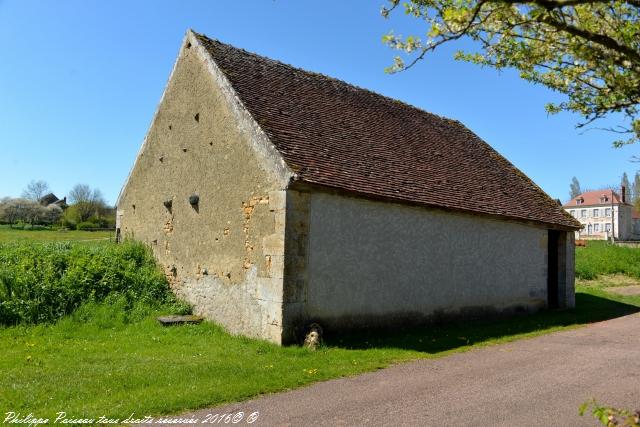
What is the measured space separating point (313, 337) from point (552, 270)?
10.9 m

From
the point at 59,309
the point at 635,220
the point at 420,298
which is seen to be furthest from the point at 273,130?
the point at 635,220

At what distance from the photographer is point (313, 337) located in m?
8.87

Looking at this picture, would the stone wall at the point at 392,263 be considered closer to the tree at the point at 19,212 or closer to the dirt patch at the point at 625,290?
the dirt patch at the point at 625,290

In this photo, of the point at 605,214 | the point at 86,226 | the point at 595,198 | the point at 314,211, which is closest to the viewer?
the point at 314,211

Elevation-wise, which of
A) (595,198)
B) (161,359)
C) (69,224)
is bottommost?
(161,359)

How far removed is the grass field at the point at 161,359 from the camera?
5.97 metres

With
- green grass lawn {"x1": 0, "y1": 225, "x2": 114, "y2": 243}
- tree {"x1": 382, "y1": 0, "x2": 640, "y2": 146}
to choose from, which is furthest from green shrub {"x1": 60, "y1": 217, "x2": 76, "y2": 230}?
tree {"x1": 382, "y1": 0, "x2": 640, "y2": 146}

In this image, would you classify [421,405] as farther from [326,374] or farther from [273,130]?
[273,130]

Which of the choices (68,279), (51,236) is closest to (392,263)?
(68,279)

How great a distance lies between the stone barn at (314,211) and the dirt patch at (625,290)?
19.6ft

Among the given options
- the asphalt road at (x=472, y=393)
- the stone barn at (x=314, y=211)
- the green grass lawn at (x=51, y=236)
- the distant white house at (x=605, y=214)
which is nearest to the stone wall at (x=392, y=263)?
the stone barn at (x=314, y=211)

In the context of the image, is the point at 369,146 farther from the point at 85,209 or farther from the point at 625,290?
the point at 85,209

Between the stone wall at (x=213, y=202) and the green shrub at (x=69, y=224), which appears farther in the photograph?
the green shrub at (x=69, y=224)

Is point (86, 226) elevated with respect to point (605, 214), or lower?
lower
